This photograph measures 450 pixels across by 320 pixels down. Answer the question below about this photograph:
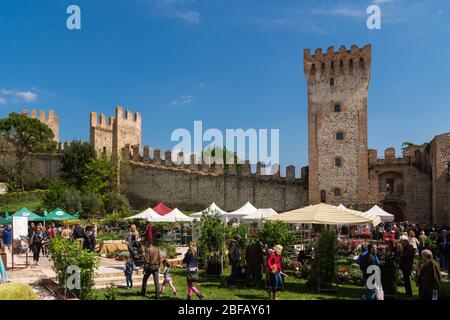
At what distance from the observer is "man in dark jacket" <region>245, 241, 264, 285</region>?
1238 centimetres

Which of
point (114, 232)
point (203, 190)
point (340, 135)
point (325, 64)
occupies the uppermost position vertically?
point (325, 64)

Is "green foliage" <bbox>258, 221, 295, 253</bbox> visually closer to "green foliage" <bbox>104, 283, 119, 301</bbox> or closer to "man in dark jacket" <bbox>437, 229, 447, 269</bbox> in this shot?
"green foliage" <bbox>104, 283, 119, 301</bbox>

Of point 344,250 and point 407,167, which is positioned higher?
point 407,167

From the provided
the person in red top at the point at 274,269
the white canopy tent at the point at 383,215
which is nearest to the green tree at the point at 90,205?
the white canopy tent at the point at 383,215

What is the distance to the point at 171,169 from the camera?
41844mm

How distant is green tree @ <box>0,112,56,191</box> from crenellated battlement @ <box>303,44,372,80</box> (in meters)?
28.5

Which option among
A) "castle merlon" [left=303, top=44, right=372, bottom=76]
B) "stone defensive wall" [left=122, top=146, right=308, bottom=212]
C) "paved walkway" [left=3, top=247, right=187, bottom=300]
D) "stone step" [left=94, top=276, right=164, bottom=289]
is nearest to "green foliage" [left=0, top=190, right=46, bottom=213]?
"stone defensive wall" [left=122, top=146, right=308, bottom=212]

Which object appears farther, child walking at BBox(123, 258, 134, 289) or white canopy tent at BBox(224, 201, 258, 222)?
white canopy tent at BBox(224, 201, 258, 222)

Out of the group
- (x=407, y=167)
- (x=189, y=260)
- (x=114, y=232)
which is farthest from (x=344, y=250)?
(x=407, y=167)

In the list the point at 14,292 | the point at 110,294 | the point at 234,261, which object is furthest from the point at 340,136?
the point at 14,292

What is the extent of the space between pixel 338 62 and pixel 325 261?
25810 millimetres

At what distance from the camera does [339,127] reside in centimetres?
3444
